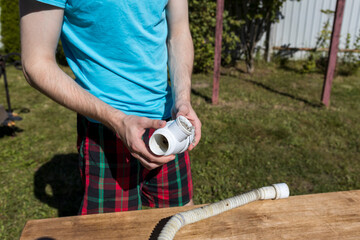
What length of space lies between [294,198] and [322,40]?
7.81 metres

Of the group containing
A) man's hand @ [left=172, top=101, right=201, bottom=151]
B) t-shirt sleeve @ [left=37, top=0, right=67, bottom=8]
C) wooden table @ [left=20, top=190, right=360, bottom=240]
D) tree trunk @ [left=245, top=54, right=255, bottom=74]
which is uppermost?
t-shirt sleeve @ [left=37, top=0, right=67, bottom=8]

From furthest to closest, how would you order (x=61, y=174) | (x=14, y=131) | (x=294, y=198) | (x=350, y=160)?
(x=14, y=131) → (x=350, y=160) → (x=61, y=174) → (x=294, y=198)

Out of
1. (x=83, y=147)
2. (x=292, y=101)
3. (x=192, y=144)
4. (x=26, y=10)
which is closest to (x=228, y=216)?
(x=192, y=144)

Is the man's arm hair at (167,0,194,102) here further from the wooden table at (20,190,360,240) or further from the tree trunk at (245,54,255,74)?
the tree trunk at (245,54,255,74)

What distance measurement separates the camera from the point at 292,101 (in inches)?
232

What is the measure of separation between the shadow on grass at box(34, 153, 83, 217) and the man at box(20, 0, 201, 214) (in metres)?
1.70

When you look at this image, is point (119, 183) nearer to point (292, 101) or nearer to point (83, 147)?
point (83, 147)

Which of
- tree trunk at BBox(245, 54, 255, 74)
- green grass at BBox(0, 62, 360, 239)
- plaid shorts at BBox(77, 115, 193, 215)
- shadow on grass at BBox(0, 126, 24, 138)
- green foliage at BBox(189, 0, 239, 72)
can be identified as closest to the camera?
plaid shorts at BBox(77, 115, 193, 215)

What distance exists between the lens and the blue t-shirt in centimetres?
128

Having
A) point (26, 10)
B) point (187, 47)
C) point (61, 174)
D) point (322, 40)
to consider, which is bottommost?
point (61, 174)

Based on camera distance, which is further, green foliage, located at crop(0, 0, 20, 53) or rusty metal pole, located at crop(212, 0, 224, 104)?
green foliage, located at crop(0, 0, 20, 53)

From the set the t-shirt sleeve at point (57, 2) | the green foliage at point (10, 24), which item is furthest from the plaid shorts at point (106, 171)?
the green foliage at point (10, 24)

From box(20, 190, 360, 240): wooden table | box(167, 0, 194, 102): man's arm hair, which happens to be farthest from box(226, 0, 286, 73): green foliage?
box(20, 190, 360, 240): wooden table

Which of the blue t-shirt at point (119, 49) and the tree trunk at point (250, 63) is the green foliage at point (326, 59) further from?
the blue t-shirt at point (119, 49)
